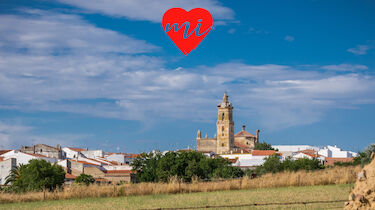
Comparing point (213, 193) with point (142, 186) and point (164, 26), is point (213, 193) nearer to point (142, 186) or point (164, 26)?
point (142, 186)

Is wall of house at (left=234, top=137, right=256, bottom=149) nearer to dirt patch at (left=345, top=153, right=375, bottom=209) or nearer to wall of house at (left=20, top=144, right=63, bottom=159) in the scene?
wall of house at (left=20, top=144, right=63, bottom=159)

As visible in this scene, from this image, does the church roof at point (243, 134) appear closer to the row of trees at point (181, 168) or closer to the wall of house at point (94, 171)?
the row of trees at point (181, 168)

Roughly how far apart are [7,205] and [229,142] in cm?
13421

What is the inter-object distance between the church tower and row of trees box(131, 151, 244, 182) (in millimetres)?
75917

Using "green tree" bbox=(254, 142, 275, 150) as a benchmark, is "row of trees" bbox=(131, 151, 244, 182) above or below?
below

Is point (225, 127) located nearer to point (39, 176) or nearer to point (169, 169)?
point (169, 169)

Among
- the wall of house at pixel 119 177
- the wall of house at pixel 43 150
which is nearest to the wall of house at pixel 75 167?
the wall of house at pixel 119 177

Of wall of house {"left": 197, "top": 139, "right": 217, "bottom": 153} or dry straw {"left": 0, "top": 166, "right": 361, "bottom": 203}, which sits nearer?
dry straw {"left": 0, "top": 166, "right": 361, "bottom": 203}

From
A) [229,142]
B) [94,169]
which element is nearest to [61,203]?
[94,169]

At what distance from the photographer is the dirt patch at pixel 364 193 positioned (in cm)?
1359

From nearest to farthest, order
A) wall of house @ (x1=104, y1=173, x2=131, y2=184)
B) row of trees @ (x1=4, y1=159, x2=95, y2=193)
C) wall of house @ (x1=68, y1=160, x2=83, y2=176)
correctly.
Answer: row of trees @ (x1=4, y1=159, x2=95, y2=193), wall of house @ (x1=104, y1=173, x2=131, y2=184), wall of house @ (x1=68, y1=160, x2=83, y2=176)

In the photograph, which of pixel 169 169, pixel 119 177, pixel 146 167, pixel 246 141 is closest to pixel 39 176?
pixel 169 169

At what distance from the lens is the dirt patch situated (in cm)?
1359

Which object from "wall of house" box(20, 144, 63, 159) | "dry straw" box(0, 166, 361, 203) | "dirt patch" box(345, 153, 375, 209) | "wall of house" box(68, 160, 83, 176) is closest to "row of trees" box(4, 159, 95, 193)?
"wall of house" box(68, 160, 83, 176)
